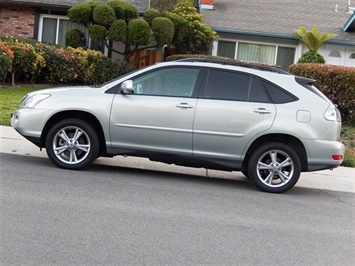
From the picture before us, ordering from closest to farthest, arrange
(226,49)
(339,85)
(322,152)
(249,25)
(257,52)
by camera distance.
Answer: (322,152) < (339,85) < (249,25) < (257,52) < (226,49)

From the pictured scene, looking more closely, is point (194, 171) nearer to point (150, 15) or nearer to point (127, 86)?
point (127, 86)

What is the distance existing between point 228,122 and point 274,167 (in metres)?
0.96

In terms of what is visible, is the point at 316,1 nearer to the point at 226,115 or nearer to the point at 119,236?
the point at 226,115

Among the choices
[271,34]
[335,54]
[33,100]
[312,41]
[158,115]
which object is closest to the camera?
[158,115]

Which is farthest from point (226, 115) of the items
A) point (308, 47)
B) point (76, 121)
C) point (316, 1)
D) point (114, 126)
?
point (316, 1)

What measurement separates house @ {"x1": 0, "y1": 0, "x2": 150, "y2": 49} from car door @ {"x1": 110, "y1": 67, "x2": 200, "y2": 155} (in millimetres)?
13351

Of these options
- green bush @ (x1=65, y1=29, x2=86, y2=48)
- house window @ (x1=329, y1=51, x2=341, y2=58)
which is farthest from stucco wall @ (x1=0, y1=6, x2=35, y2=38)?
house window @ (x1=329, y1=51, x2=341, y2=58)

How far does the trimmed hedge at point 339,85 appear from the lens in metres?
15.1

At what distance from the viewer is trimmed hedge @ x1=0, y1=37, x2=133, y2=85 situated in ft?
54.0

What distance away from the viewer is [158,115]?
8.48 meters

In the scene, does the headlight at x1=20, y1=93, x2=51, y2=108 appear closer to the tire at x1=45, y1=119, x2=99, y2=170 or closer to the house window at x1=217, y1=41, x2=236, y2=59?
the tire at x1=45, y1=119, x2=99, y2=170

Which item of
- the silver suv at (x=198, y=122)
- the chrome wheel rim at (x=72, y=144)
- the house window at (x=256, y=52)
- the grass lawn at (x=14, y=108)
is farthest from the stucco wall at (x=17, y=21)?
the chrome wheel rim at (x=72, y=144)

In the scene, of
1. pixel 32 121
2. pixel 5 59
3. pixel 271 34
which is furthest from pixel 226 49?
pixel 32 121

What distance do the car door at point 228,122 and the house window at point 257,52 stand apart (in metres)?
15.3
